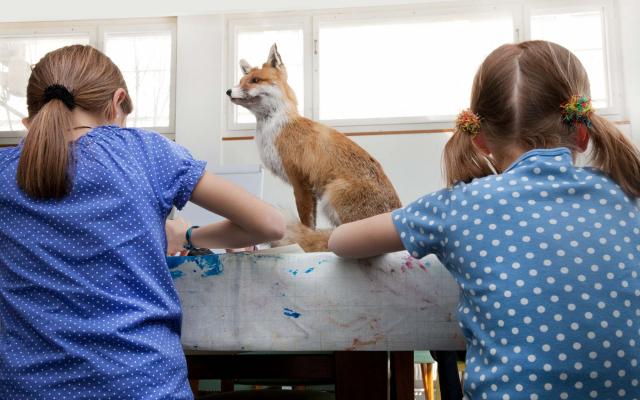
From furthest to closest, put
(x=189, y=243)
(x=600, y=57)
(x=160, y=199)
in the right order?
(x=600, y=57)
(x=189, y=243)
(x=160, y=199)

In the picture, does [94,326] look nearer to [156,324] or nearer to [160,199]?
[156,324]

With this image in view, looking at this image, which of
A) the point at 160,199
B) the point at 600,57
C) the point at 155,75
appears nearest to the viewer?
the point at 160,199

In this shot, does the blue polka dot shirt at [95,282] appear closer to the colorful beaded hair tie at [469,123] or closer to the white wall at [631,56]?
the colorful beaded hair tie at [469,123]

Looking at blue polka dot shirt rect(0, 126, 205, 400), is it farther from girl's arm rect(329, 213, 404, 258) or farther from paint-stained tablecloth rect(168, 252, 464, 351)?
girl's arm rect(329, 213, 404, 258)

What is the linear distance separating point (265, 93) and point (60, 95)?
5.72ft

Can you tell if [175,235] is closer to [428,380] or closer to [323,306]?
[323,306]

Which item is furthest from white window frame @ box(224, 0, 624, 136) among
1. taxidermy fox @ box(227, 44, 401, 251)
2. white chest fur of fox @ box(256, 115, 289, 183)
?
white chest fur of fox @ box(256, 115, 289, 183)

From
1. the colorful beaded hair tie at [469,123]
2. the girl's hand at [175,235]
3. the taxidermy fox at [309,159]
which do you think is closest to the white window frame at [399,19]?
the taxidermy fox at [309,159]

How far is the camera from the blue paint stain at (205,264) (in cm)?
83

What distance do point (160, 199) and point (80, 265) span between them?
0.47 feet

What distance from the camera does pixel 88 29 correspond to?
13.4ft

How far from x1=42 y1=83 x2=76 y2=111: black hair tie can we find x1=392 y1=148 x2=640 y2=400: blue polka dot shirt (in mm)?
533

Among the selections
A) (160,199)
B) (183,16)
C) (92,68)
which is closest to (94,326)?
(160,199)

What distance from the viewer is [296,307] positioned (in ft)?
2.63
